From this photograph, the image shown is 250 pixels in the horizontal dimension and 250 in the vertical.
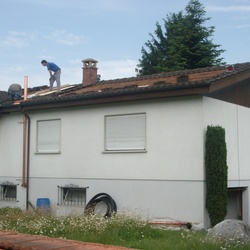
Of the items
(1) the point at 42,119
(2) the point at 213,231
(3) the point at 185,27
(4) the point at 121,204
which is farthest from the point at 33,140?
(3) the point at 185,27

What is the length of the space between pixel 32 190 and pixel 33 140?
1.85m

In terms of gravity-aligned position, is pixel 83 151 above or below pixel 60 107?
below

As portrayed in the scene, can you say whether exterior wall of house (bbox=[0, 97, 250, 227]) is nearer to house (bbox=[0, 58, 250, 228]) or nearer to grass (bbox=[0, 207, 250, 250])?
house (bbox=[0, 58, 250, 228])

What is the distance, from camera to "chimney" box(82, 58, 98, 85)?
2381 cm

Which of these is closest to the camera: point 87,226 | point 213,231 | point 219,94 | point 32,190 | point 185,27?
point 213,231

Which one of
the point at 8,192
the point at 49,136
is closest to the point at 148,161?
the point at 49,136

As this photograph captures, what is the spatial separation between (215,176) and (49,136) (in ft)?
22.6

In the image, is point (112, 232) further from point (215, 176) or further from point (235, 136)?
point (235, 136)

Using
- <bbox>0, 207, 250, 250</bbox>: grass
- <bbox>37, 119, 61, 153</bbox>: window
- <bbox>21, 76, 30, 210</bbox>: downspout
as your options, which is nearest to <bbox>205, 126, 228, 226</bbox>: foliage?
<bbox>0, 207, 250, 250</bbox>: grass

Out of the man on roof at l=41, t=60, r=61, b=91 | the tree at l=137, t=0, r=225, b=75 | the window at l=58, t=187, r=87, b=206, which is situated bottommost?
the window at l=58, t=187, r=87, b=206

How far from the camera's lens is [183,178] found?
15461 millimetres

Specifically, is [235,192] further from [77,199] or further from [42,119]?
Answer: [42,119]

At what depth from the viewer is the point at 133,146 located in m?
16.7

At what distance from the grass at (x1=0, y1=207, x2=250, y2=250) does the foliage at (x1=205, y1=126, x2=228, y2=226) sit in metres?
2.18
